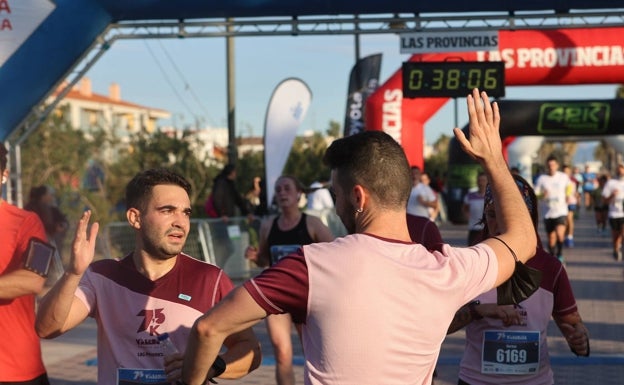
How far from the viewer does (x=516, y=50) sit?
18.2m

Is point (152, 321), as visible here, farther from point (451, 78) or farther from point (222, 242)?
point (222, 242)

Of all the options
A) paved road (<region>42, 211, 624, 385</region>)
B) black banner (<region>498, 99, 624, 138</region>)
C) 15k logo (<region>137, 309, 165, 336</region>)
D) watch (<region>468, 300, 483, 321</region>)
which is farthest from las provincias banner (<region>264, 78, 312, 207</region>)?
15k logo (<region>137, 309, 165, 336</region>)

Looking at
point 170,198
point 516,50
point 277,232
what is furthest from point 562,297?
point 516,50

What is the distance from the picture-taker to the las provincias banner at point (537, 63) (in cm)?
1748

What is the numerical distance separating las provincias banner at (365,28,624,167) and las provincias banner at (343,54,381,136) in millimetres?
1052

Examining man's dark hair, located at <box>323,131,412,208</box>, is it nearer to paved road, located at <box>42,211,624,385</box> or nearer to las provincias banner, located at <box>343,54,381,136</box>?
paved road, located at <box>42,211,624,385</box>

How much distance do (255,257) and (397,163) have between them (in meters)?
5.62

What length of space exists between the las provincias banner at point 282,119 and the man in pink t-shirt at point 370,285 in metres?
15.2

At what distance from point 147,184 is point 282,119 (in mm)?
14730

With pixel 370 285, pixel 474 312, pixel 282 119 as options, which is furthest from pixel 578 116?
pixel 370 285

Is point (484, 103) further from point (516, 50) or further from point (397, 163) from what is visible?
point (516, 50)

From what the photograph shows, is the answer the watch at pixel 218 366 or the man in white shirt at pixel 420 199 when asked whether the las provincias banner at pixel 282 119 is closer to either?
the man in white shirt at pixel 420 199

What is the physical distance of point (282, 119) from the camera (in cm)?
1894

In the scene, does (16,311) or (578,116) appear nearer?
(16,311)
